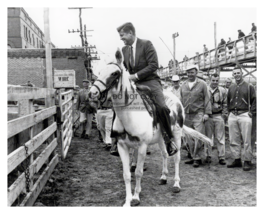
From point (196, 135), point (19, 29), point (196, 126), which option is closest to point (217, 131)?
point (196, 126)

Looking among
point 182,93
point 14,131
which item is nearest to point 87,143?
point 182,93

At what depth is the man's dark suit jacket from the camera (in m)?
4.18

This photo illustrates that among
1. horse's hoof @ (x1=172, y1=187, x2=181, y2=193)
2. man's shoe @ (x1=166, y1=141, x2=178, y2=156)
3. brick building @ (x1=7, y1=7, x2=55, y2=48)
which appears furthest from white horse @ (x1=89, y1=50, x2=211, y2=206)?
brick building @ (x1=7, y1=7, x2=55, y2=48)

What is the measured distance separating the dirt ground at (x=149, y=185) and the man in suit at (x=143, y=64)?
110cm

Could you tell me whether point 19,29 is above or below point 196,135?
above

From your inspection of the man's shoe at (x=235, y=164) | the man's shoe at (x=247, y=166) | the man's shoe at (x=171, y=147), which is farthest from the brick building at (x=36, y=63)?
the man's shoe at (x=171, y=147)

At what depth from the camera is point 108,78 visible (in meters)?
3.45

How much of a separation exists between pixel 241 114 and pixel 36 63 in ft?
68.1

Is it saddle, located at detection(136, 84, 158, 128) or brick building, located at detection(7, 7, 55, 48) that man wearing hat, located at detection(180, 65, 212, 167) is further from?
brick building, located at detection(7, 7, 55, 48)

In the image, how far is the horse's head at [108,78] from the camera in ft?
10.8

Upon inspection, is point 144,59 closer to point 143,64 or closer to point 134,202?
point 143,64

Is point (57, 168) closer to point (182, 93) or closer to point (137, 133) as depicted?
point (137, 133)

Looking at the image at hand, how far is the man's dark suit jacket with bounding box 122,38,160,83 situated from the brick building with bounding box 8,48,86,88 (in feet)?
65.2
